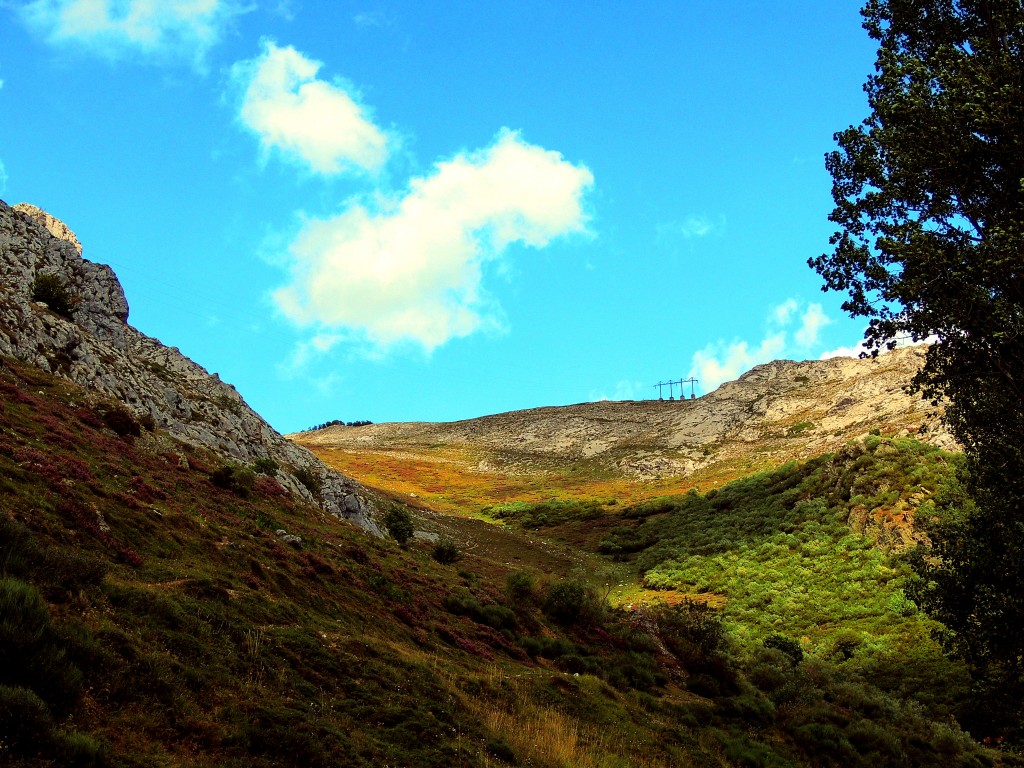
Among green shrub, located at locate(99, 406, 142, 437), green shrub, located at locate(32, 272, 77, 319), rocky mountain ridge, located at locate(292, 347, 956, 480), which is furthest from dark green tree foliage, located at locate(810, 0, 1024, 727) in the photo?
rocky mountain ridge, located at locate(292, 347, 956, 480)

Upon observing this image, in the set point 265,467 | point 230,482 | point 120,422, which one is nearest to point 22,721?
point 230,482

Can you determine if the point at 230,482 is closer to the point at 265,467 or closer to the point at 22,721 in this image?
the point at 265,467

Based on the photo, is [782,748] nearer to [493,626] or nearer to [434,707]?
[493,626]

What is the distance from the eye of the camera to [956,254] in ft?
49.9

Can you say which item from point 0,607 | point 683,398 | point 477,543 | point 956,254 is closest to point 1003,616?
point 956,254

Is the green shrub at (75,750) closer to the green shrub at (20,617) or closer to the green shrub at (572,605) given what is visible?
the green shrub at (20,617)

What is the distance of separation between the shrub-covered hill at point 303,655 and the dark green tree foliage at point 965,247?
24.8 ft

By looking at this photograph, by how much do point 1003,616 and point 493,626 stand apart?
668 inches

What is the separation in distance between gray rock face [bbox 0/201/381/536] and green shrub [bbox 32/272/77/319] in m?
0.57

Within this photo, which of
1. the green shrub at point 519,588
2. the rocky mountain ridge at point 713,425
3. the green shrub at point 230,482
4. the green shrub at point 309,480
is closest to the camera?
the green shrub at point 230,482

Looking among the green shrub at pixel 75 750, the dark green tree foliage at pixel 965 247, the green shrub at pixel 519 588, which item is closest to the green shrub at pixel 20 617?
the green shrub at pixel 75 750

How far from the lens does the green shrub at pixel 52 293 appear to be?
4306cm

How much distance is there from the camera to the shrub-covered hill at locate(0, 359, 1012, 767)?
9203 millimetres

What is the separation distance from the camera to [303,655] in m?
13.7
